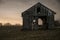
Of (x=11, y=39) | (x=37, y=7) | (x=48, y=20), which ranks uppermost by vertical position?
(x=37, y=7)

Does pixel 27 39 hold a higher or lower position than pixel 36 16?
lower

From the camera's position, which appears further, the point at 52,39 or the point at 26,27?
the point at 26,27

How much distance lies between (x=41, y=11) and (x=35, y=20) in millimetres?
2741

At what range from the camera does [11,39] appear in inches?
840

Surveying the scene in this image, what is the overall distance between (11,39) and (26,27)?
39.9ft

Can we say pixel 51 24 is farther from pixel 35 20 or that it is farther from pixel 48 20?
pixel 35 20

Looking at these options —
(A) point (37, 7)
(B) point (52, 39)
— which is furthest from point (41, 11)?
(B) point (52, 39)

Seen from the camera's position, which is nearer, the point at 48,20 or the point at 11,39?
the point at 11,39

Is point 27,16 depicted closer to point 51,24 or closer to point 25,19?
point 25,19

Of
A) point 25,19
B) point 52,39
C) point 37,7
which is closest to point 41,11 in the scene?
point 37,7

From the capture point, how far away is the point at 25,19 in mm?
33875

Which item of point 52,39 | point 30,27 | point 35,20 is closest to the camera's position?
point 52,39

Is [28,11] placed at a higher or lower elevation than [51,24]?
higher

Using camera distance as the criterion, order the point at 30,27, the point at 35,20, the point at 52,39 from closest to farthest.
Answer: the point at 52,39 → the point at 30,27 → the point at 35,20
